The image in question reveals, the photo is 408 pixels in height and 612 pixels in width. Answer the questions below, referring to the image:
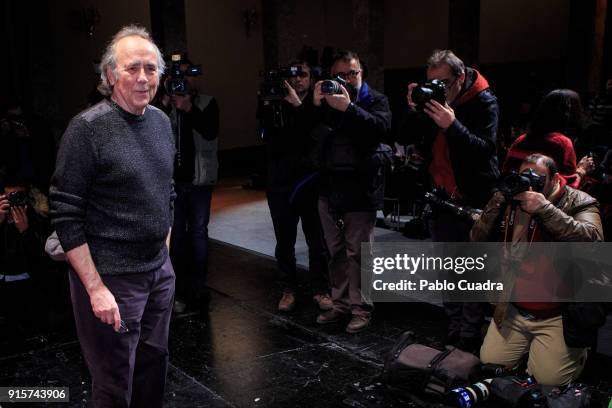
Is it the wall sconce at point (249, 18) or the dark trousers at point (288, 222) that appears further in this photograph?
the wall sconce at point (249, 18)

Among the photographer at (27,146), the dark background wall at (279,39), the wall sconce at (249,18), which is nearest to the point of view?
the photographer at (27,146)

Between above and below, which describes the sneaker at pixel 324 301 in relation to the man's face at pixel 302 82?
below

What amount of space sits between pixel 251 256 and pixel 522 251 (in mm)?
3167

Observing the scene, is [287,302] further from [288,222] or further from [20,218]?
[20,218]

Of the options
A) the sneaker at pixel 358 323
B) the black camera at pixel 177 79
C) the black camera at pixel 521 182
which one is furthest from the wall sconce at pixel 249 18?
the black camera at pixel 521 182

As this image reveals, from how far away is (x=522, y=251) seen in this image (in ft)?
10.0

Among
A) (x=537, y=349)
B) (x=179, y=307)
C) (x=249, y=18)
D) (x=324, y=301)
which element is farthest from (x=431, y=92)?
(x=249, y=18)

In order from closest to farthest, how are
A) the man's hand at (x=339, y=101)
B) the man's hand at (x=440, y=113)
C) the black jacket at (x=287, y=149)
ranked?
the man's hand at (x=440, y=113) < the man's hand at (x=339, y=101) < the black jacket at (x=287, y=149)

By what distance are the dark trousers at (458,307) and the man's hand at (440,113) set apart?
0.54 m

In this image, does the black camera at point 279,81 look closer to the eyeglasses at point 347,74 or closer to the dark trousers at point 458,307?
the eyeglasses at point 347,74

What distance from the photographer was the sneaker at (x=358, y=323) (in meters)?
3.84

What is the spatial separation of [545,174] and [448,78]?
84cm

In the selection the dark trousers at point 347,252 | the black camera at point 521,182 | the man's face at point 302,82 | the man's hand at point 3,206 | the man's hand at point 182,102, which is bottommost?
the dark trousers at point 347,252

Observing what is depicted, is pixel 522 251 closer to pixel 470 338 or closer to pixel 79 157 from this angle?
pixel 470 338
